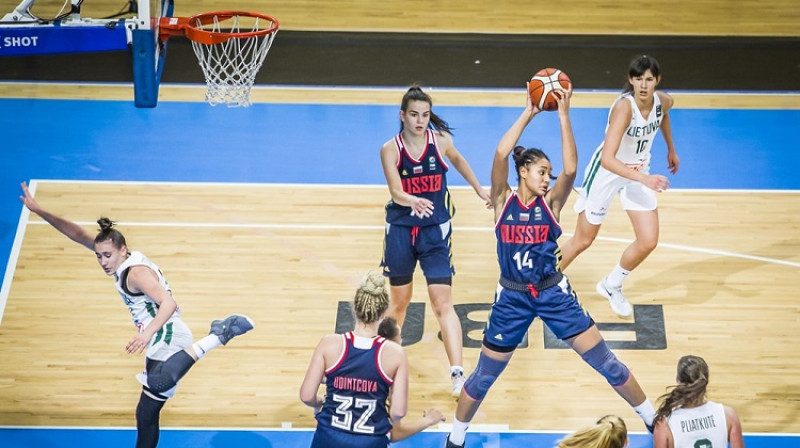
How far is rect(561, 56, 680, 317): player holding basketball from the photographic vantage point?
27.5 feet

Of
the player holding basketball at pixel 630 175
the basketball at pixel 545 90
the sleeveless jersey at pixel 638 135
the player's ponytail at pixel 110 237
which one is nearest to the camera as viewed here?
the player's ponytail at pixel 110 237

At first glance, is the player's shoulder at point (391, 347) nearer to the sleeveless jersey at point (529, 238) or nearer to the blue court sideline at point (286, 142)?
the sleeveless jersey at point (529, 238)

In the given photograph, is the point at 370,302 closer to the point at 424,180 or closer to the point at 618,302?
the point at 424,180

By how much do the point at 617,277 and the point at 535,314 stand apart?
2167 millimetres

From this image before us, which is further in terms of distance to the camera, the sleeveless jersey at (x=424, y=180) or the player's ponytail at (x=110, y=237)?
the sleeveless jersey at (x=424, y=180)

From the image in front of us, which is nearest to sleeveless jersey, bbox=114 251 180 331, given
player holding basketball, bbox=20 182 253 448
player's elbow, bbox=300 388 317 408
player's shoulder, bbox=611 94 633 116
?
player holding basketball, bbox=20 182 253 448

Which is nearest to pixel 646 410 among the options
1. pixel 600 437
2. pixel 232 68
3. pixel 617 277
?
pixel 617 277

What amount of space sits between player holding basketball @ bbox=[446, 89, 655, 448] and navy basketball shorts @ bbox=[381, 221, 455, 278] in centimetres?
93

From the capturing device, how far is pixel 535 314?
715cm

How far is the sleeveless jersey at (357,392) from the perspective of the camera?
603 cm

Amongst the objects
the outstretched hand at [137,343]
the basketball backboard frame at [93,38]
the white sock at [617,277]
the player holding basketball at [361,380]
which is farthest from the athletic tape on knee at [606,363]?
the basketball backboard frame at [93,38]

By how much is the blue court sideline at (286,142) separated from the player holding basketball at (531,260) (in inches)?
166

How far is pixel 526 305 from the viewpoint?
710 centimetres

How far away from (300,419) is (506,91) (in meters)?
6.06
